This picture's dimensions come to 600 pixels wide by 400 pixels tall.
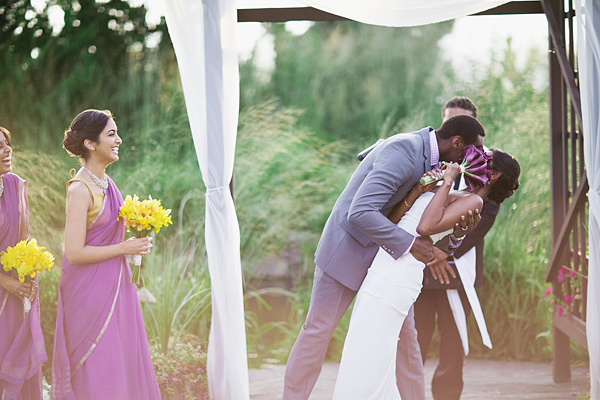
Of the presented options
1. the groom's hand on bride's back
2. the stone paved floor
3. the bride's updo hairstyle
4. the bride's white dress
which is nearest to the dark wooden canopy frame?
the stone paved floor

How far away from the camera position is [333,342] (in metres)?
4.95

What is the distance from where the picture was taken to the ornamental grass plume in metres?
2.58

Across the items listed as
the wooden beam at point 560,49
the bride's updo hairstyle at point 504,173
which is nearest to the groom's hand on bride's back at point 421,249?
the bride's updo hairstyle at point 504,173

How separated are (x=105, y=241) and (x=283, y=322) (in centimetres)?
278

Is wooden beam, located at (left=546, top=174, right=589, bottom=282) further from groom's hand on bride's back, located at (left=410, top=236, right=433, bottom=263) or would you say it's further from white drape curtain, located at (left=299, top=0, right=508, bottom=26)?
groom's hand on bride's back, located at (left=410, top=236, right=433, bottom=263)

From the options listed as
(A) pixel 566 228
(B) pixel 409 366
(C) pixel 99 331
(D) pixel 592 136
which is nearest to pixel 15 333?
(C) pixel 99 331

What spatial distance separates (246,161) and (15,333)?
117 inches

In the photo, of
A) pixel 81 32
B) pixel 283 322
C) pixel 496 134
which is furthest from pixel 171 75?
Answer: pixel 496 134

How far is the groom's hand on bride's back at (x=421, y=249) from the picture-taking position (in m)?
2.48

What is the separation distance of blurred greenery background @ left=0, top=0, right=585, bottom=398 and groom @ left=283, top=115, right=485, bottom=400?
1100 mm

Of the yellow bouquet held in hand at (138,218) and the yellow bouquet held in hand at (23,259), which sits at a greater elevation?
the yellow bouquet held in hand at (138,218)

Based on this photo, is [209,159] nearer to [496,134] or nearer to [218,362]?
[218,362]

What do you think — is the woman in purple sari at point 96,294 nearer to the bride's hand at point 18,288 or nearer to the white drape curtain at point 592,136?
the bride's hand at point 18,288

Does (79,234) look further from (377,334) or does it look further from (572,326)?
(572,326)
